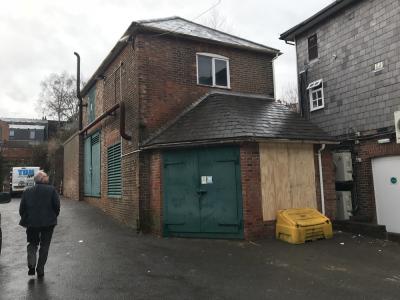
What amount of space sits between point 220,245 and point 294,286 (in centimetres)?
307

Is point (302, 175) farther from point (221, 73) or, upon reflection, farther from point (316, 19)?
point (316, 19)

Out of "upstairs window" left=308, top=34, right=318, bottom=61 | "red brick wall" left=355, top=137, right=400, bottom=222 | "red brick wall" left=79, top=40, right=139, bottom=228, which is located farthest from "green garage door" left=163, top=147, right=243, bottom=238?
"upstairs window" left=308, top=34, right=318, bottom=61

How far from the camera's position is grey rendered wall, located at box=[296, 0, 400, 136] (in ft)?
35.2

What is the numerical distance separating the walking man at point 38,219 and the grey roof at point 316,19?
11.6 m

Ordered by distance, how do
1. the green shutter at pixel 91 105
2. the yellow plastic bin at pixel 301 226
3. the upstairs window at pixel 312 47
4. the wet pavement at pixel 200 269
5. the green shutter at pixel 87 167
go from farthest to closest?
the green shutter at pixel 87 167
the green shutter at pixel 91 105
the upstairs window at pixel 312 47
the yellow plastic bin at pixel 301 226
the wet pavement at pixel 200 269

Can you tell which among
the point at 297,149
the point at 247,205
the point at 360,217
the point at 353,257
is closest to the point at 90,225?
the point at 247,205

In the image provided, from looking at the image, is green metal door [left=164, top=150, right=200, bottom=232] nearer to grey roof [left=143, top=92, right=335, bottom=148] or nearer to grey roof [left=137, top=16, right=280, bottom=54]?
grey roof [left=143, top=92, right=335, bottom=148]

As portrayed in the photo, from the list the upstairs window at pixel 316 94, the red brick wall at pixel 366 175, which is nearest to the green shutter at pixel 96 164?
the upstairs window at pixel 316 94

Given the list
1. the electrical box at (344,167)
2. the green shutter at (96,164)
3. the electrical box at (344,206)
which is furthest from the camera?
the green shutter at (96,164)

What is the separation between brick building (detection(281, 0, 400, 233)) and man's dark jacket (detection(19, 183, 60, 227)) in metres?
8.91

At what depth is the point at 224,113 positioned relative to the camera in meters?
10.3

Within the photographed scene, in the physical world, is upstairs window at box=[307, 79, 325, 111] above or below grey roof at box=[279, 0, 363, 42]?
below

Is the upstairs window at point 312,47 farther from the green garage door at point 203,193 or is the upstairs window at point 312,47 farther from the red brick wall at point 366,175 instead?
the green garage door at point 203,193

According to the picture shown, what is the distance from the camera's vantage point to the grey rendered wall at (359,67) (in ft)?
35.2
